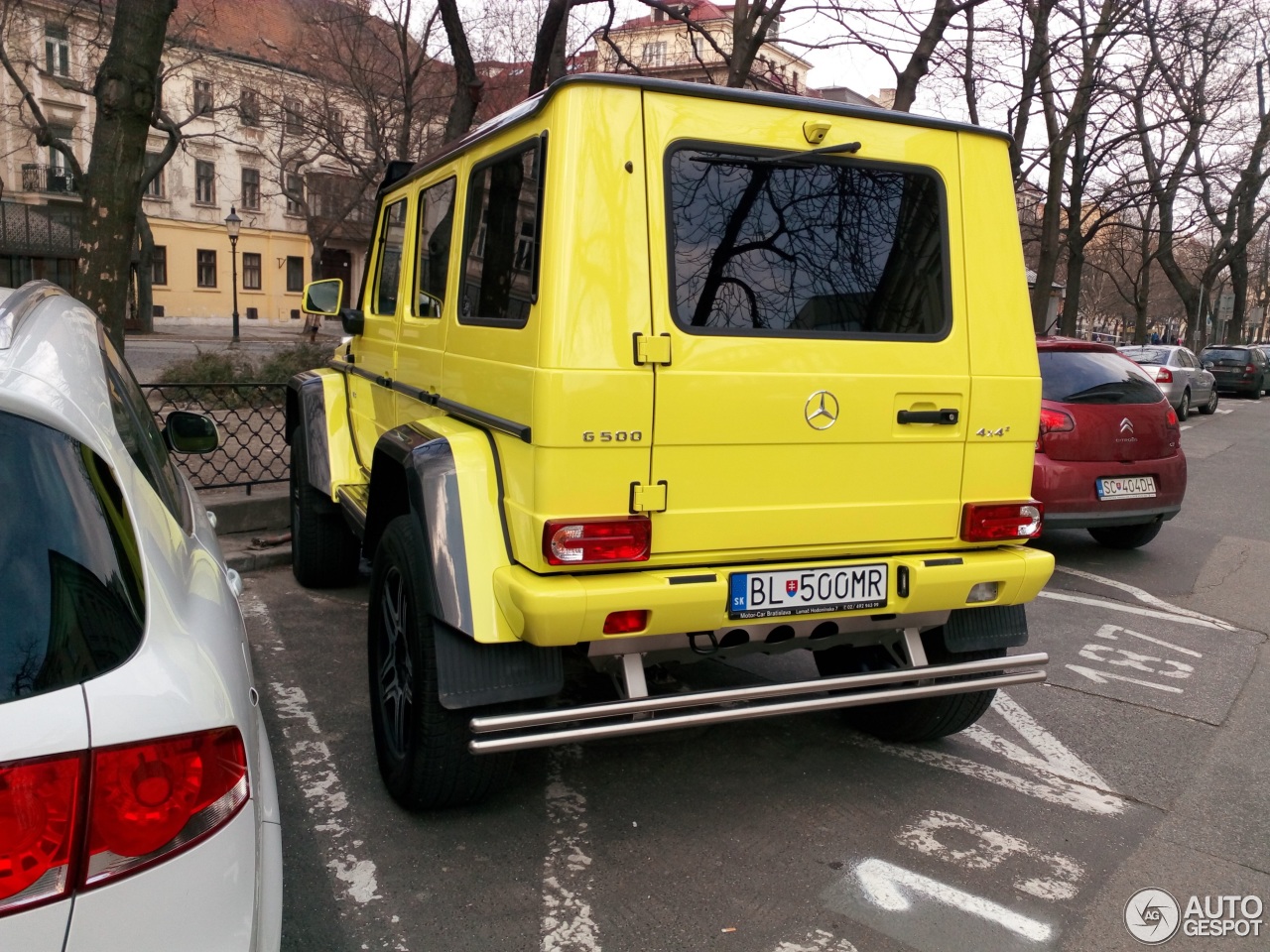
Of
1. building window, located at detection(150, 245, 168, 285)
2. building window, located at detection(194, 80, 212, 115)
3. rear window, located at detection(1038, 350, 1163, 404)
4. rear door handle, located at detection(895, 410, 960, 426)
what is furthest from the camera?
building window, located at detection(150, 245, 168, 285)

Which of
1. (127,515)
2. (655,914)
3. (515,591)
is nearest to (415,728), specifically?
(515,591)

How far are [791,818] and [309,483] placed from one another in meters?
3.40

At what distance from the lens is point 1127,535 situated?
844 centimetres

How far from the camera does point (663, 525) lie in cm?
308

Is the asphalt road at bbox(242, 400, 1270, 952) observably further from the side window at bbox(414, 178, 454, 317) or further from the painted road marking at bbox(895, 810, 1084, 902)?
the side window at bbox(414, 178, 454, 317)

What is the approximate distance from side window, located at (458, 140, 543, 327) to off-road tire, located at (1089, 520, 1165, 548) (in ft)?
21.0

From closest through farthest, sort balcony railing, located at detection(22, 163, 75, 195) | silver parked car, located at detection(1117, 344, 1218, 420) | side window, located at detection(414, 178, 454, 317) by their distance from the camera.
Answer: side window, located at detection(414, 178, 454, 317) → silver parked car, located at detection(1117, 344, 1218, 420) → balcony railing, located at detection(22, 163, 75, 195)

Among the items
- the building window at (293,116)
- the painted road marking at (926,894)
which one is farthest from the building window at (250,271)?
the painted road marking at (926,894)

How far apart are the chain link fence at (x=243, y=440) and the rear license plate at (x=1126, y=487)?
243 inches

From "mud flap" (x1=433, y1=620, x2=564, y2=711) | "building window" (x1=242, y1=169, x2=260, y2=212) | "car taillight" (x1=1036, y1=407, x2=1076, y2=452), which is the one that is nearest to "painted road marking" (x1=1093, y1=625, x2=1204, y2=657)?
"car taillight" (x1=1036, y1=407, x2=1076, y2=452)

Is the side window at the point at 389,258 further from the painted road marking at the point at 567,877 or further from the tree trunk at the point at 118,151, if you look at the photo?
the tree trunk at the point at 118,151

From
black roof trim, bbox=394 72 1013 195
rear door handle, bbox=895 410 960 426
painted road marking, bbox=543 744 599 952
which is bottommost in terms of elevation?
painted road marking, bbox=543 744 599 952

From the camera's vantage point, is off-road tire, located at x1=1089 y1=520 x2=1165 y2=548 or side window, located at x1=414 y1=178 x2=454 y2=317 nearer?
side window, located at x1=414 y1=178 x2=454 y2=317

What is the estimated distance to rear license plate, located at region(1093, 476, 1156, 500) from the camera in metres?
7.46
